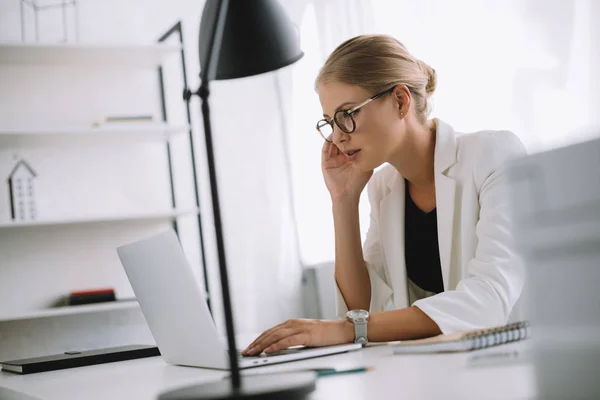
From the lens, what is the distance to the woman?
1.38 meters

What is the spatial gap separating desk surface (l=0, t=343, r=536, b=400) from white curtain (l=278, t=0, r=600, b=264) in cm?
82

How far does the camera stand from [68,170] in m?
3.37

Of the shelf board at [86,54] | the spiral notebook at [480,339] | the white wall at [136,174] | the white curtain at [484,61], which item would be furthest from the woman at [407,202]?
the white wall at [136,174]

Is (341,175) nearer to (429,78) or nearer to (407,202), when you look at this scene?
(407,202)

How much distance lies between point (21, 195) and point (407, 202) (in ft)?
6.05

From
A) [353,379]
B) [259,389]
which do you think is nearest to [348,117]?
[353,379]

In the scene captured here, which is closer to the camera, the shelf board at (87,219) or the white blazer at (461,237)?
the white blazer at (461,237)

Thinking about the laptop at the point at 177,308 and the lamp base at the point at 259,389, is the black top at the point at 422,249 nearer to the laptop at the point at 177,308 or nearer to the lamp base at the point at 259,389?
the laptop at the point at 177,308

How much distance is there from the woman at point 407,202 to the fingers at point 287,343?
68 millimetres

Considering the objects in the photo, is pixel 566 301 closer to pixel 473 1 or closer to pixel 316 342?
pixel 316 342

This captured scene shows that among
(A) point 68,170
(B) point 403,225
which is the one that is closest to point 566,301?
(B) point 403,225

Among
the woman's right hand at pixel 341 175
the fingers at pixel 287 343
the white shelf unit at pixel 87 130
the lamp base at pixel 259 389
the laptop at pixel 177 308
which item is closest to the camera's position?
the lamp base at pixel 259 389

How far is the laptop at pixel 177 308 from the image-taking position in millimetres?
1146

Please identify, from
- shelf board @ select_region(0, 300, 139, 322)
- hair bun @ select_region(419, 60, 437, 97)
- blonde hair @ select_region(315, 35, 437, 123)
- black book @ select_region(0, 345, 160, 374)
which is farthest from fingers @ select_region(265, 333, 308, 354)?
shelf board @ select_region(0, 300, 139, 322)
